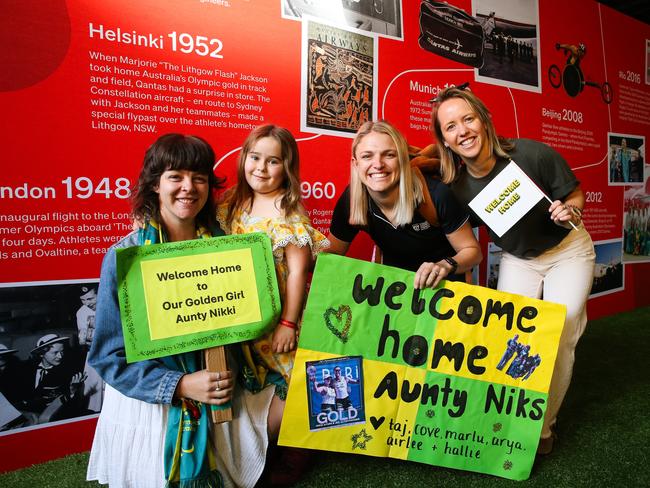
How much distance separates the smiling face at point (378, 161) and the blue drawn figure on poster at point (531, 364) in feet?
2.46

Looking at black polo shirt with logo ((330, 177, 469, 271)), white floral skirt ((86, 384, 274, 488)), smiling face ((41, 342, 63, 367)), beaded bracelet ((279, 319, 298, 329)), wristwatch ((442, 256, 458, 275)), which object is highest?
black polo shirt with logo ((330, 177, 469, 271))

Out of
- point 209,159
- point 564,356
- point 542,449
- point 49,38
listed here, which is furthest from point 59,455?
point 564,356

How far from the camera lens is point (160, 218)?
1.35 meters

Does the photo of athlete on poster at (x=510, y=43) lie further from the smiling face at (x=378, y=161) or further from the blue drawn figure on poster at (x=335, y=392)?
the blue drawn figure on poster at (x=335, y=392)

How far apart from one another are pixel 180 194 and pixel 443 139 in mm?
1098

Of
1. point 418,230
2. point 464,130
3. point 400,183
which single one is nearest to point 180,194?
point 400,183

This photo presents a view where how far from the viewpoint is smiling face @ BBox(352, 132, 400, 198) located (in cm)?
158

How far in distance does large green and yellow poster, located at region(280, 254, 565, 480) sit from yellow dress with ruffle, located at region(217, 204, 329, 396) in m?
0.10

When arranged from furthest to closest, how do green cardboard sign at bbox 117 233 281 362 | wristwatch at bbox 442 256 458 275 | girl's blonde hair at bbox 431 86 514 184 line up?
girl's blonde hair at bbox 431 86 514 184 < wristwatch at bbox 442 256 458 275 < green cardboard sign at bbox 117 233 281 362

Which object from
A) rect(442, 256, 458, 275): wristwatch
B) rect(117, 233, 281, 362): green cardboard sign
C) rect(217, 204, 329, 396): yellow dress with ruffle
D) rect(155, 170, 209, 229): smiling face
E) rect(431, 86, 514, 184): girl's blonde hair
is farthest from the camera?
rect(431, 86, 514, 184): girl's blonde hair

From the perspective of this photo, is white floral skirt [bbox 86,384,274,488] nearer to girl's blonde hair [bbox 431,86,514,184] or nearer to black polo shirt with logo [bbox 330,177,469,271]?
black polo shirt with logo [bbox 330,177,469,271]

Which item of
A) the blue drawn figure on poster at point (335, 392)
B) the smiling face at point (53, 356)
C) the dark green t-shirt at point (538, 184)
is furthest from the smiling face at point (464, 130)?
the smiling face at point (53, 356)

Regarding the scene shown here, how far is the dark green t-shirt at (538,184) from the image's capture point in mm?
1794

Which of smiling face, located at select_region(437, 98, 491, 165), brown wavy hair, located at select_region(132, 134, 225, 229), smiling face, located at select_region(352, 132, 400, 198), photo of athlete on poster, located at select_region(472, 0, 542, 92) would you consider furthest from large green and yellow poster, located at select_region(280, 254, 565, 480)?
photo of athlete on poster, located at select_region(472, 0, 542, 92)
